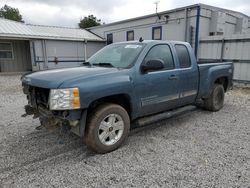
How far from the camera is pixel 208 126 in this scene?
185 inches

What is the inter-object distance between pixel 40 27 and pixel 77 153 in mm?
19308

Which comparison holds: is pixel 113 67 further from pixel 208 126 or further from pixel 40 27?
pixel 40 27

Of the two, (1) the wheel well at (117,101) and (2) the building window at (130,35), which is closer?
(1) the wheel well at (117,101)

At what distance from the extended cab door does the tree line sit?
40429 mm

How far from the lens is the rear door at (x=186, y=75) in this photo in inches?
175

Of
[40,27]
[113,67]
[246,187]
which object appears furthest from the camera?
[40,27]

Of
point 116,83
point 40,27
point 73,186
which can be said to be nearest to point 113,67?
point 116,83

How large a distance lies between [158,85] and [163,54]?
738 millimetres

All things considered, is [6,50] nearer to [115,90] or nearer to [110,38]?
[110,38]

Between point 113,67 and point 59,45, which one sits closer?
point 113,67

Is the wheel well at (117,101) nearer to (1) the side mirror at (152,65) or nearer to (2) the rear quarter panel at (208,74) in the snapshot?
(1) the side mirror at (152,65)

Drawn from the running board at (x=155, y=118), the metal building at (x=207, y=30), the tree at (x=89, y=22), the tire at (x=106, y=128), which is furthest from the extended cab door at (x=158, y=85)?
the tree at (x=89, y=22)

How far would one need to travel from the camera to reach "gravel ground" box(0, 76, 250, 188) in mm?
2684

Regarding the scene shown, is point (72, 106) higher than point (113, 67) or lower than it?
lower
